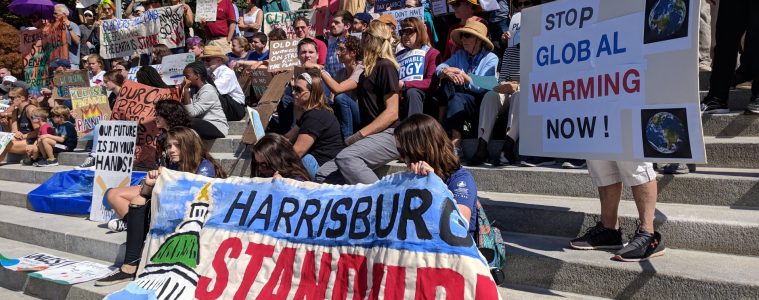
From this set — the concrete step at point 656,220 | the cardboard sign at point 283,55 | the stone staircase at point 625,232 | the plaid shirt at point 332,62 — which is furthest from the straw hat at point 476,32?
the cardboard sign at point 283,55

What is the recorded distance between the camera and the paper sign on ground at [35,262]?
621cm

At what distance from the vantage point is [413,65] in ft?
23.5

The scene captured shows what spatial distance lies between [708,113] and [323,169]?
304 cm

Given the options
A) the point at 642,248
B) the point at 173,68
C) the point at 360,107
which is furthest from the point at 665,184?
the point at 173,68

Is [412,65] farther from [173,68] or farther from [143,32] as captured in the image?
[143,32]

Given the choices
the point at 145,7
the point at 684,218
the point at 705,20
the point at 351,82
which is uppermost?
the point at 145,7

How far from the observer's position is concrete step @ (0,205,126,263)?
6.34 m

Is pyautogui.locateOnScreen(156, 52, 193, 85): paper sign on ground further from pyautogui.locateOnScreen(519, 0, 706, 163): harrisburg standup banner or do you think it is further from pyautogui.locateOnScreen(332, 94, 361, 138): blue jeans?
pyautogui.locateOnScreen(519, 0, 706, 163): harrisburg standup banner

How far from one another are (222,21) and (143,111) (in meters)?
4.20

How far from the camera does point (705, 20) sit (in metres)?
8.02

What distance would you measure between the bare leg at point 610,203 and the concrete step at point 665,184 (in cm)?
72

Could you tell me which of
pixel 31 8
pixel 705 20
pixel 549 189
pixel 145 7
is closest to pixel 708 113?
pixel 549 189

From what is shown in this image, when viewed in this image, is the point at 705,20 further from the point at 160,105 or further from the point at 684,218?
the point at 160,105

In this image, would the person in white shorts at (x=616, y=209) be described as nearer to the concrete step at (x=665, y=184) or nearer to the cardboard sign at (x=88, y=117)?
the concrete step at (x=665, y=184)
